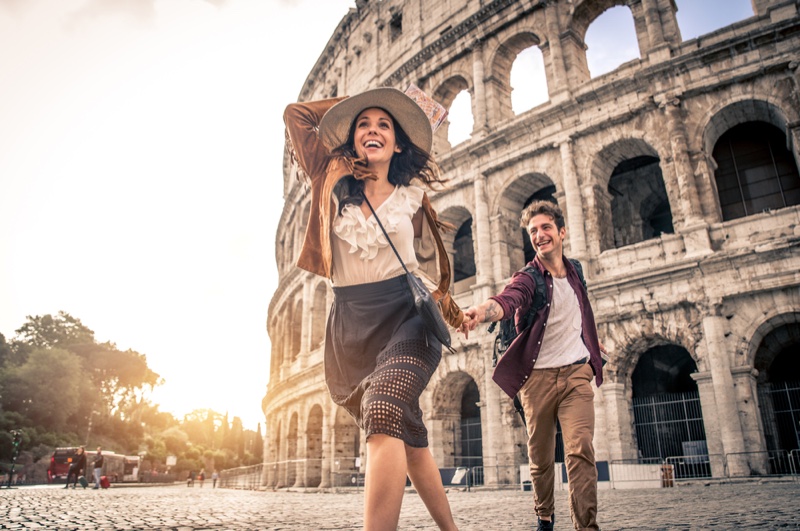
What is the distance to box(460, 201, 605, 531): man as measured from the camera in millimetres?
2809

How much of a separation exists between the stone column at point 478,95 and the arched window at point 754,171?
582cm

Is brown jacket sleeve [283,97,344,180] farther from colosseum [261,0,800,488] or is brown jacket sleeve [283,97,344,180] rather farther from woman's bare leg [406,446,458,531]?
colosseum [261,0,800,488]

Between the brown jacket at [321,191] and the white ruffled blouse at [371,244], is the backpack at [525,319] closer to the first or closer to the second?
the brown jacket at [321,191]

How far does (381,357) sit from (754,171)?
1327cm

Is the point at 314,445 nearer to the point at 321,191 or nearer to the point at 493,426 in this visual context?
the point at 493,426

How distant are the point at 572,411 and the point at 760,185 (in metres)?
12.0

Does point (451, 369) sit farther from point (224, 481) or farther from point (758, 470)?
point (224, 481)

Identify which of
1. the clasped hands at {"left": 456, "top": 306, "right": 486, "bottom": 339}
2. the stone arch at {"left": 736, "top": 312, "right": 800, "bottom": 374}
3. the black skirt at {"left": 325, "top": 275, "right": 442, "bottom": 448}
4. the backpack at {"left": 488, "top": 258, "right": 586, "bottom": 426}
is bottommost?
the black skirt at {"left": 325, "top": 275, "right": 442, "bottom": 448}

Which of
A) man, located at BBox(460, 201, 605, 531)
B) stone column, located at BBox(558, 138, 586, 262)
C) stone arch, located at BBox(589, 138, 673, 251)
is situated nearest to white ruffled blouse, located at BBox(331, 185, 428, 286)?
man, located at BBox(460, 201, 605, 531)

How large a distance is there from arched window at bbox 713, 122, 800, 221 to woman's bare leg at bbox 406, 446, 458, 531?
500 inches

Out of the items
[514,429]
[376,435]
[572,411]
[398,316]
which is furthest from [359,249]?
[514,429]

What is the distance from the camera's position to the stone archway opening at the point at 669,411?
11.3 meters

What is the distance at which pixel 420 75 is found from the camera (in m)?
17.7

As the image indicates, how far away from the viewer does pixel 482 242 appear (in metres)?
14.2
